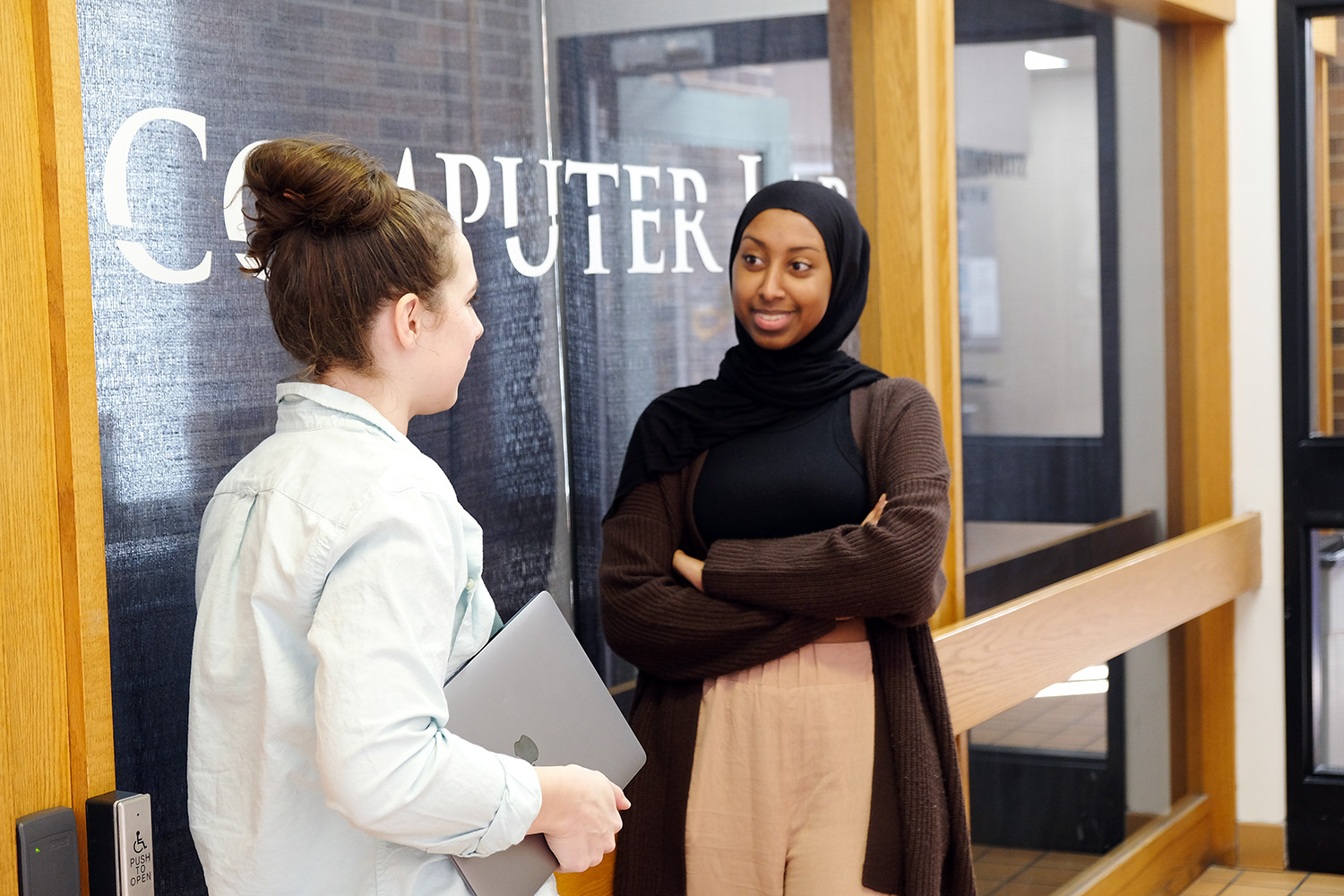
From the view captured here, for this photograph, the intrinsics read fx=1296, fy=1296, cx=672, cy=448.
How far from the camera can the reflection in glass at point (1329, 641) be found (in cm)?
406

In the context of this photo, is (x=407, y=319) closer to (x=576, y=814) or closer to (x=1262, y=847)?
(x=576, y=814)

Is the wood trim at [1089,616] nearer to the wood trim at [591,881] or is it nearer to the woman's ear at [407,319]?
the wood trim at [591,881]

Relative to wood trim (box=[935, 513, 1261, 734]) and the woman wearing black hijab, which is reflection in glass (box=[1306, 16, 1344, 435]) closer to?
wood trim (box=[935, 513, 1261, 734])

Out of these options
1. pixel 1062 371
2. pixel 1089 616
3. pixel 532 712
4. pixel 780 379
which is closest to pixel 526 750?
pixel 532 712

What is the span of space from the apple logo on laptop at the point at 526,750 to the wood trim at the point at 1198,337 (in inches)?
126

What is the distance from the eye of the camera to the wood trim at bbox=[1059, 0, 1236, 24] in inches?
142

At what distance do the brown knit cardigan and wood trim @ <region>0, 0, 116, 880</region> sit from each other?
81 centimetres

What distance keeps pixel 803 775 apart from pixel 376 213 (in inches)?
46.1

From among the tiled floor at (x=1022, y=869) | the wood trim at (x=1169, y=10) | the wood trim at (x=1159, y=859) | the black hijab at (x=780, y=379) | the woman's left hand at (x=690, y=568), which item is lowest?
the wood trim at (x=1159, y=859)

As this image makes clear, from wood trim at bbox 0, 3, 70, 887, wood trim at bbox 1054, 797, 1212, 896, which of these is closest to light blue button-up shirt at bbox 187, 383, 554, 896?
wood trim at bbox 0, 3, 70, 887

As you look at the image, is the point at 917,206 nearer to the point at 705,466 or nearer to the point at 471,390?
the point at 705,466

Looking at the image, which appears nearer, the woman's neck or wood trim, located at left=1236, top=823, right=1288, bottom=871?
the woman's neck

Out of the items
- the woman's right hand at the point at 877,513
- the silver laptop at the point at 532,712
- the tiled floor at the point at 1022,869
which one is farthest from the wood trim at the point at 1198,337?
the silver laptop at the point at 532,712

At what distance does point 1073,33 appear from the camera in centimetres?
350
